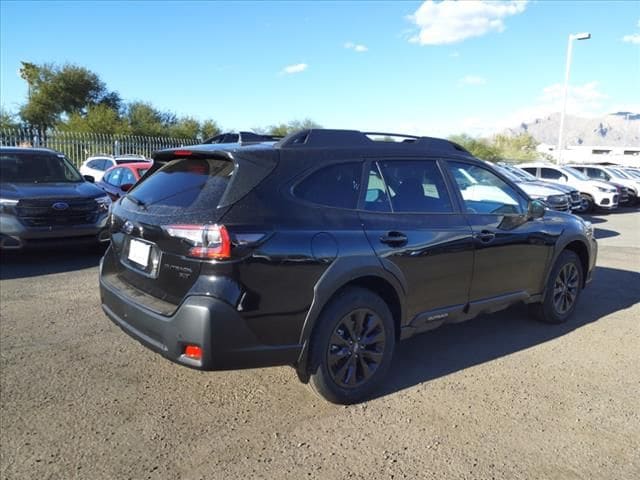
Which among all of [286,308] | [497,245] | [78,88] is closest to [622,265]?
[497,245]

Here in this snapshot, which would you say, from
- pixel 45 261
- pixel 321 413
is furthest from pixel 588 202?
pixel 321 413

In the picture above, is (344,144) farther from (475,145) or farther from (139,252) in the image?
(475,145)

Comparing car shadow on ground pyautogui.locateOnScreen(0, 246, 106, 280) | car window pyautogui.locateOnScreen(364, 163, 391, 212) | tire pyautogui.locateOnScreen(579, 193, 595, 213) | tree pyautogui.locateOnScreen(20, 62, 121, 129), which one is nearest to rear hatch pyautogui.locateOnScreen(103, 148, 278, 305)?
car window pyautogui.locateOnScreen(364, 163, 391, 212)

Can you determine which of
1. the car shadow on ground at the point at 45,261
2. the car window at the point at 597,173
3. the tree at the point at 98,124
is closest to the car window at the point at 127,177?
the car shadow on ground at the point at 45,261

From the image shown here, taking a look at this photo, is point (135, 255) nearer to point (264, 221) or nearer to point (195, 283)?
point (195, 283)

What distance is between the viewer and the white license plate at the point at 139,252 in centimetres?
331

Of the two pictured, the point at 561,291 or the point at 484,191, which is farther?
the point at 561,291

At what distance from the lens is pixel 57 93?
4088 centimetres

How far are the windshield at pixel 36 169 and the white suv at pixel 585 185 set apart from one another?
15264mm

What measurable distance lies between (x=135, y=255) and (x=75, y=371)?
3.85 feet

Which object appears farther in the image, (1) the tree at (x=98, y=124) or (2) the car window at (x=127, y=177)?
(1) the tree at (x=98, y=124)

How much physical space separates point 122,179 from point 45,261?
3864 millimetres

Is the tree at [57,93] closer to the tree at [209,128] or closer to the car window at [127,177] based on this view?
the tree at [209,128]

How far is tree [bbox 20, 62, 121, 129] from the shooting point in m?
40.4
